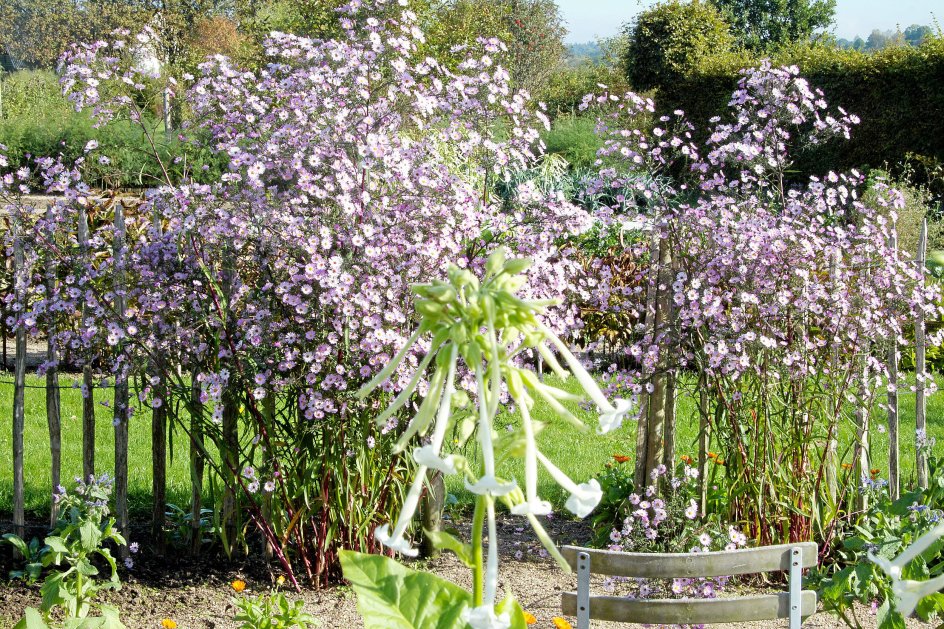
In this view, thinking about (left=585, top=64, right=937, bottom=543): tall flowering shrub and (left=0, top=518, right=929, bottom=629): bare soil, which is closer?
(left=0, top=518, right=929, bottom=629): bare soil

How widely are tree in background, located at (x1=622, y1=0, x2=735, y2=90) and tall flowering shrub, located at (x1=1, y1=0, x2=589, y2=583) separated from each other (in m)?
15.7

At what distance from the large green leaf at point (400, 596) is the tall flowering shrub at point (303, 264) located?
6.40 feet

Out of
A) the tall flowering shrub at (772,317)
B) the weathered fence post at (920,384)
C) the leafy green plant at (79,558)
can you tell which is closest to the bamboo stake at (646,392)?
the tall flowering shrub at (772,317)

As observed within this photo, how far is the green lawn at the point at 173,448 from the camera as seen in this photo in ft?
15.4

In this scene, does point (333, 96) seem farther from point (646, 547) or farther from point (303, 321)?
point (646, 547)

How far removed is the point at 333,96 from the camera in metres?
3.39

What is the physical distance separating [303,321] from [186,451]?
257 centimetres

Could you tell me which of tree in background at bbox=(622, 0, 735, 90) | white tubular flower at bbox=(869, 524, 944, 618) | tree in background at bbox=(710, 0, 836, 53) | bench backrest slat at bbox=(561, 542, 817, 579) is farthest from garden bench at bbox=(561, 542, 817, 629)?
tree in background at bbox=(710, 0, 836, 53)

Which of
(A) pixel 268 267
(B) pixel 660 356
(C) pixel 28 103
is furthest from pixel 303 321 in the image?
(C) pixel 28 103

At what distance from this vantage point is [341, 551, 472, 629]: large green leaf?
1146 mm

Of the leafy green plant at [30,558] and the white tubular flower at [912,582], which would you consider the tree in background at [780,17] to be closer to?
the leafy green plant at [30,558]

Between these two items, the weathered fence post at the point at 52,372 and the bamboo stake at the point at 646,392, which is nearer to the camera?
the weathered fence post at the point at 52,372

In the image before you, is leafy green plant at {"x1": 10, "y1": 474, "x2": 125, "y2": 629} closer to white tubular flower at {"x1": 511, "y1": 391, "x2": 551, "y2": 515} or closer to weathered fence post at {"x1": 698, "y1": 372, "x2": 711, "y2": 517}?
white tubular flower at {"x1": 511, "y1": 391, "x2": 551, "y2": 515}

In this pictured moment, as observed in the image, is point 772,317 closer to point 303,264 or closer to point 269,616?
point 303,264
